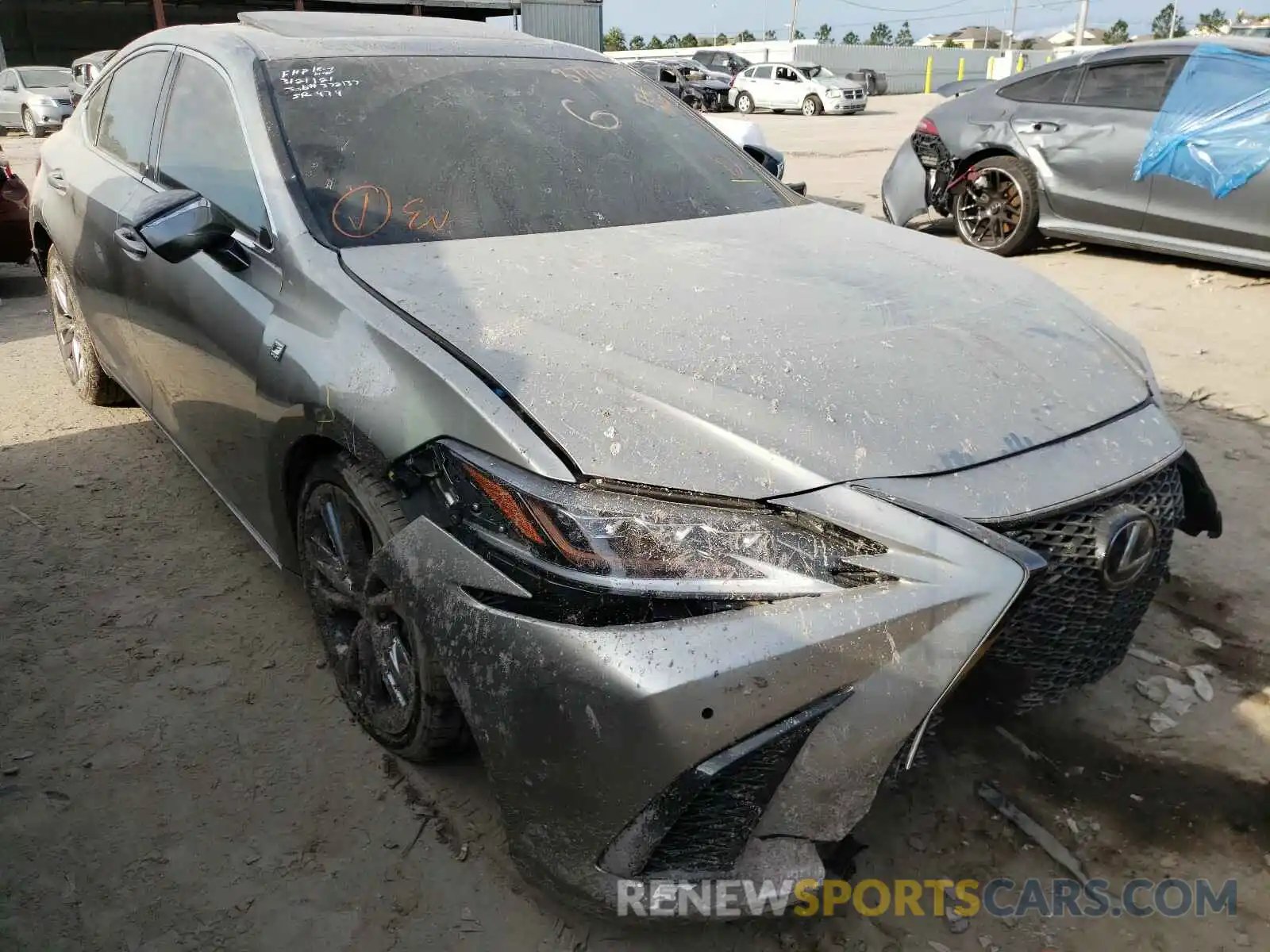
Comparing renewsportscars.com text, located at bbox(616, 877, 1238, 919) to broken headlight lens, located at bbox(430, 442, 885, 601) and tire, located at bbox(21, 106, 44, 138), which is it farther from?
tire, located at bbox(21, 106, 44, 138)

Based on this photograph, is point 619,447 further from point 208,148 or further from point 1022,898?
point 208,148

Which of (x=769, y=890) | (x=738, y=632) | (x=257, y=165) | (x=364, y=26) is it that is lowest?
(x=769, y=890)

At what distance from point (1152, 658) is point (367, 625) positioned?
7.13ft

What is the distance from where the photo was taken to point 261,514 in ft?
8.66

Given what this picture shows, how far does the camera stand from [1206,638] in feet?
9.31

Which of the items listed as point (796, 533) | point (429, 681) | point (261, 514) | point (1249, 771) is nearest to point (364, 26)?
point (261, 514)

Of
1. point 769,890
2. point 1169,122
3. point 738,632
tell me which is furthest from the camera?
point 1169,122

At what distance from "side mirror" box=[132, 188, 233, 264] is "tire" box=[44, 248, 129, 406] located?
6.20ft

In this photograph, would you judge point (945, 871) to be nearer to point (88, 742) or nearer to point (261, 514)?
point (261, 514)

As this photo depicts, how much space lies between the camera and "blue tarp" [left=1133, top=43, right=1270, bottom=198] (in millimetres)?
5918

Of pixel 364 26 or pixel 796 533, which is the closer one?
pixel 796 533

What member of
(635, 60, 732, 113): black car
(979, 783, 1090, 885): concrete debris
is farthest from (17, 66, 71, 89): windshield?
(979, 783, 1090, 885): concrete debris

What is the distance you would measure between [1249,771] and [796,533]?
1.52m

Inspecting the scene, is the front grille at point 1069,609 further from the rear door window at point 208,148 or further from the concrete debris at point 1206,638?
the rear door window at point 208,148
